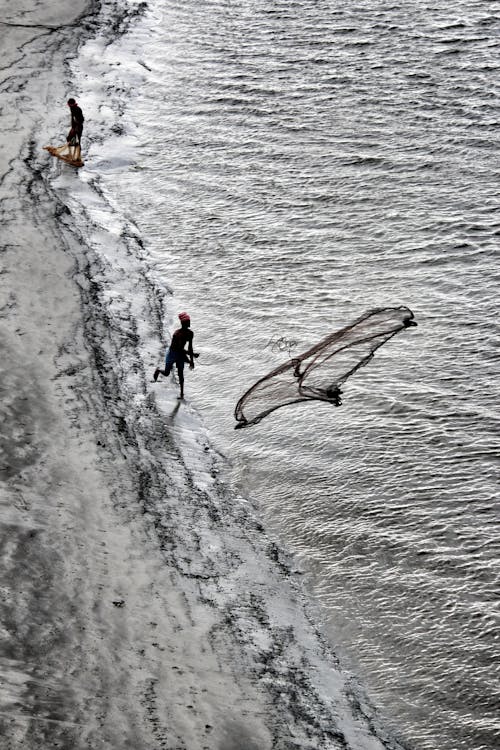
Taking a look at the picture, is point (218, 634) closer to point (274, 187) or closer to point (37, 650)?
point (37, 650)

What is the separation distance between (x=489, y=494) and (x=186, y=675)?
6.58m

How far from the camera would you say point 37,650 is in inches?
462

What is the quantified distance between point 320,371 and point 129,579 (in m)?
6.93

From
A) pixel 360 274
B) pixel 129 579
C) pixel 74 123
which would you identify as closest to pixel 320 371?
pixel 360 274

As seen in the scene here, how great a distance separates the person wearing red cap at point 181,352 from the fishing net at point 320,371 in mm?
1282

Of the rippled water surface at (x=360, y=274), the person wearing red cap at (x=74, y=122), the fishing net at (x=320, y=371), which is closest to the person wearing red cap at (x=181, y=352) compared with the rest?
the rippled water surface at (x=360, y=274)

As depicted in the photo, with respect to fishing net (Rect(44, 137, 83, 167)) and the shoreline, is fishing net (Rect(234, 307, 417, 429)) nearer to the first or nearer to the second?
the shoreline

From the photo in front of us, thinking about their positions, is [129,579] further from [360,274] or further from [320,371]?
[360,274]

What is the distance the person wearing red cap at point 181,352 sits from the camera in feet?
57.0

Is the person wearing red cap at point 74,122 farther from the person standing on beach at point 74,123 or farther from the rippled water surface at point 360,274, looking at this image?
the rippled water surface at point 360,274

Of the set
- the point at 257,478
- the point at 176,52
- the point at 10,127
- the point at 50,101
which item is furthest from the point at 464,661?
the point at 176,52

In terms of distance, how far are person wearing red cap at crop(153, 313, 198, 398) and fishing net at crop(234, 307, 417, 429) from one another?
128 cm

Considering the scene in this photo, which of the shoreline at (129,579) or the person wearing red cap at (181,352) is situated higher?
the person wearing red cap at (181,352)

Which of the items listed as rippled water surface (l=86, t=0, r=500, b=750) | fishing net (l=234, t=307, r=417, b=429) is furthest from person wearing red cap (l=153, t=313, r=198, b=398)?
fishing net (l=234, t=307, r=417, b=429)
